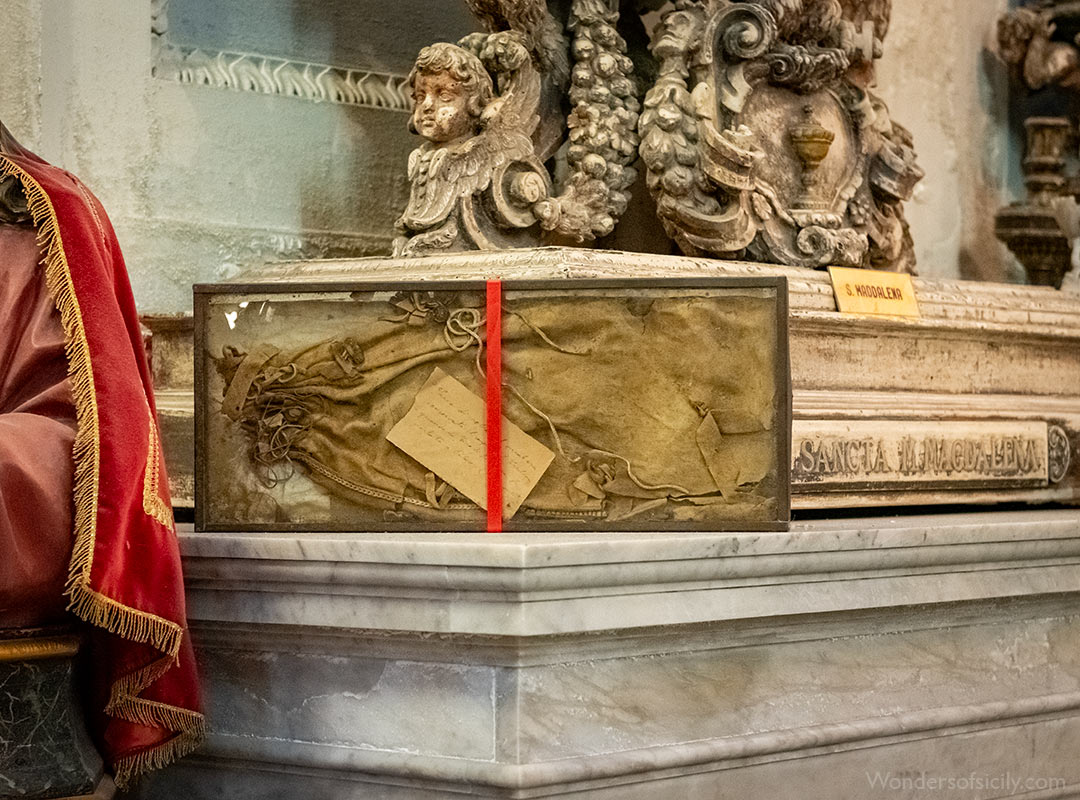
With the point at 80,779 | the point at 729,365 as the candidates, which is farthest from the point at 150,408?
the point at 729,365

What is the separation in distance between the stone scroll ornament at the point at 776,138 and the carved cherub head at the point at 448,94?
34cm

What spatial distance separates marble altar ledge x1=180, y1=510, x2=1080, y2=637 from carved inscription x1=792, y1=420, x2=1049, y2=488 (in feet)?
0.68

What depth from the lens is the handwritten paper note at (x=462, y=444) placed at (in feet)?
7.97

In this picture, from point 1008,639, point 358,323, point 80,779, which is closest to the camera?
point 80,779

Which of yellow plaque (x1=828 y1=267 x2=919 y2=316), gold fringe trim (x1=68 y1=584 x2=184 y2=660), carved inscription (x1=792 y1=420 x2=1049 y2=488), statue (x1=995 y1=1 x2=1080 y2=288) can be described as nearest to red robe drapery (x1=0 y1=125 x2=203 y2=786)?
gold fringe trim (x1=68 y1=584 x2=184 y2=660)

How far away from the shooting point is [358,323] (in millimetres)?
2463

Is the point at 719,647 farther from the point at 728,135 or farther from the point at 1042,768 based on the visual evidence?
the point at 728,135

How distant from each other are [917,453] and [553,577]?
112cm

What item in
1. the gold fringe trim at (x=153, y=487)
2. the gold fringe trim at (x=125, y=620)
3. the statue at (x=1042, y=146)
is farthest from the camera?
the statue at (x=1042, y=146)

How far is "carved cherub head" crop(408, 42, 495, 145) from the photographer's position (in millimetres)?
3002

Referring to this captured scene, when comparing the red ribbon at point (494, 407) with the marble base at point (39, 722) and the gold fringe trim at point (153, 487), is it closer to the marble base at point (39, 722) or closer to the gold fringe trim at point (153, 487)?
the gold fringe trim at point (153, 487)

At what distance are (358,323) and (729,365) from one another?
0.55 m

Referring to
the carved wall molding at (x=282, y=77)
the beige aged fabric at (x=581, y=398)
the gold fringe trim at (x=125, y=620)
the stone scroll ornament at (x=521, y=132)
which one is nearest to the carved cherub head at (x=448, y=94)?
the stone scroll ornament at (x=521, y=132)

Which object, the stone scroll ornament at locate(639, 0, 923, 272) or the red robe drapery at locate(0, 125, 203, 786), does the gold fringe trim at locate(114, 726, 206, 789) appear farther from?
the stone scroll ornament at locate(639, 0, 923, 272)
